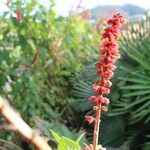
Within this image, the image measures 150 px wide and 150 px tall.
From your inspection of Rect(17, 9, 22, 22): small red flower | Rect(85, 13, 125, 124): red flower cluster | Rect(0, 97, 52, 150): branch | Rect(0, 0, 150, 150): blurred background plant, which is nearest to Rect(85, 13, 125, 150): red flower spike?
Rect(85, 13, 125, 124): red flower cluster

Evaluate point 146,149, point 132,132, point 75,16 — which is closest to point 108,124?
point 132,132

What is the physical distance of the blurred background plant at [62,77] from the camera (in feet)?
16.5

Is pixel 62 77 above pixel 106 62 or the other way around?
the other way around

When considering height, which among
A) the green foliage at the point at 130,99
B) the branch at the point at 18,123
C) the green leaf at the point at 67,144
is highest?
the branch at the point at 18,123

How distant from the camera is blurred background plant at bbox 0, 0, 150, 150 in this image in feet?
16.5

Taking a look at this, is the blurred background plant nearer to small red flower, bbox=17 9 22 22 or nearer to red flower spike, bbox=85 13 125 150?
small red flower, bbox=17 9 22 22

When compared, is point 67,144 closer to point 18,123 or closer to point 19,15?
point 18,123

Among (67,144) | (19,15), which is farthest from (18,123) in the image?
(19,15)

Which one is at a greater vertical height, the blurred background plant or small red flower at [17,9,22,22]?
small red flower at [17,9,22,22]

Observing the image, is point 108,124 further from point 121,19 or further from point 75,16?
point 121,19

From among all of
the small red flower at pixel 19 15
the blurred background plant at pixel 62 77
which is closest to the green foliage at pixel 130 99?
the blurred background plant at pixel 62 77

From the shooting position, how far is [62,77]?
20.3 feet

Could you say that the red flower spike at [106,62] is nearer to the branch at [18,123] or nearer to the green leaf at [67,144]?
the green leaf at [67,144]

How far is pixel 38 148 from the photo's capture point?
65 cm
